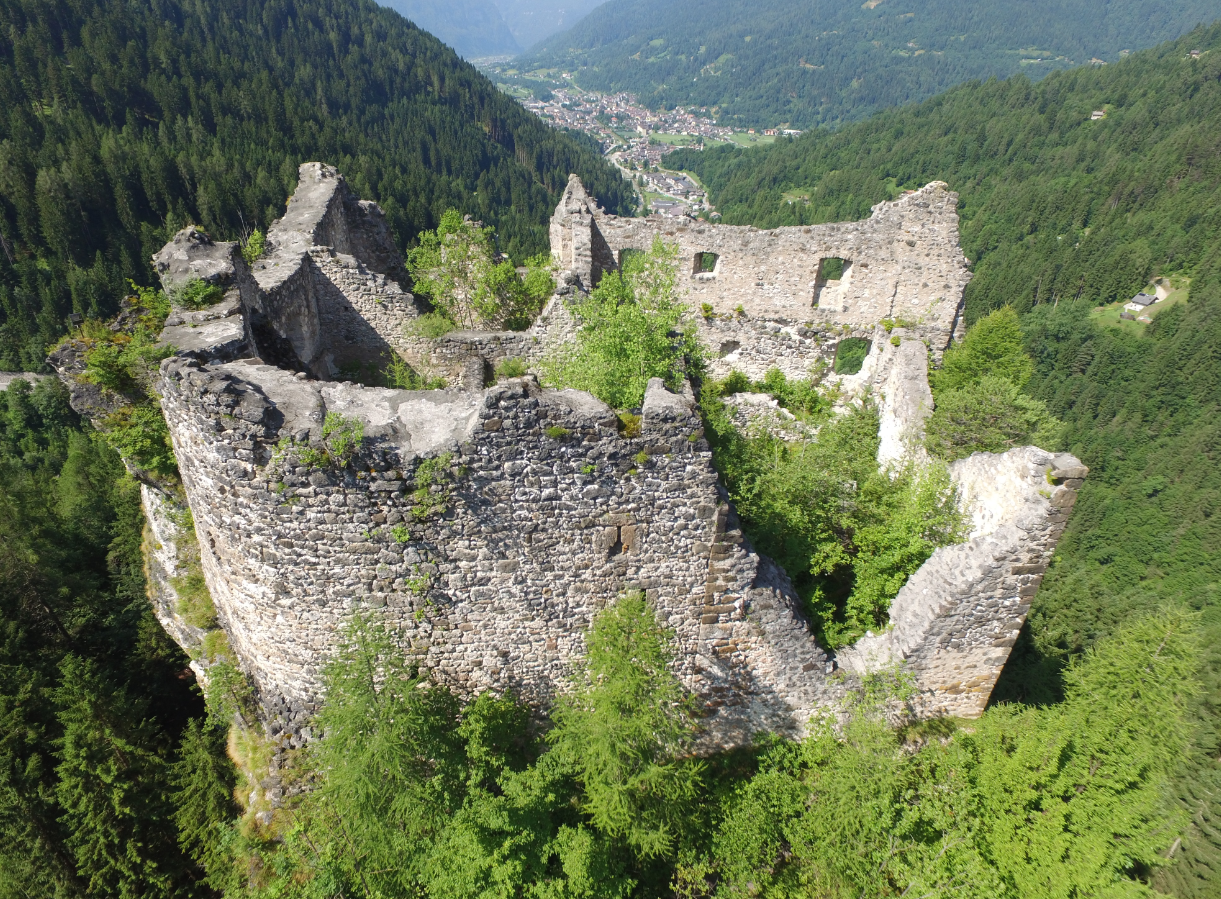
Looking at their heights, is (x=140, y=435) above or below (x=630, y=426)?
below

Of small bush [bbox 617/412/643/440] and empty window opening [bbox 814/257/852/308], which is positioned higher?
small bush [bbox 617/412/643/440]

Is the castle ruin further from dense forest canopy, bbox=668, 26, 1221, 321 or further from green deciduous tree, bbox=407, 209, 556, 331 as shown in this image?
dense forest canopy, bbox=668, 26, 1221, 321

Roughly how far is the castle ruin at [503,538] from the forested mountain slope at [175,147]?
81.0 meters

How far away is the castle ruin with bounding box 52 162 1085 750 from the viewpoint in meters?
7.44

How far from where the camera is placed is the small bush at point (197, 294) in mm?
10109


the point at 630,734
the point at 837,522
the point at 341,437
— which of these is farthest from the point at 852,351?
the point at 341,437

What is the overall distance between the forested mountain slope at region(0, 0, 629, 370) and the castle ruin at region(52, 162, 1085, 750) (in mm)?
81048

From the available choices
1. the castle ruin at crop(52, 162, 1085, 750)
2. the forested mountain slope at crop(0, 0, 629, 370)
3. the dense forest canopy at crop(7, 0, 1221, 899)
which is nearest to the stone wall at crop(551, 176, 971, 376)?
the dense forest canopy at crop(7, 0, 1221, 899)

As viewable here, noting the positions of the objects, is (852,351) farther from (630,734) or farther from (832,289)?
(630,734)

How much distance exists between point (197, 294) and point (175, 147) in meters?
107

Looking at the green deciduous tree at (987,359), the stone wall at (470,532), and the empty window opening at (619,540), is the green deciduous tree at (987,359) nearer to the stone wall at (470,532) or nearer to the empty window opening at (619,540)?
the stone wall at (470,532)

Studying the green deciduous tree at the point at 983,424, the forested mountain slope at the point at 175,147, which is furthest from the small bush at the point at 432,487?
the forested mountain slope at the point at 175,147

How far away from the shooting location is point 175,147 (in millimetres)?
90125

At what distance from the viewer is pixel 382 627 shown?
8.26m
